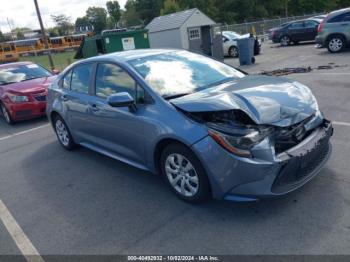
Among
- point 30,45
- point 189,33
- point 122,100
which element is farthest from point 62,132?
point 30,45

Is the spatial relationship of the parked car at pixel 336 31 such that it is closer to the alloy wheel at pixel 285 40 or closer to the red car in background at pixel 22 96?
the alloy wheel at pixel 285 40

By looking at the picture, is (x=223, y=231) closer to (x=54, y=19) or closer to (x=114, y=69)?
(x=114, y=69)

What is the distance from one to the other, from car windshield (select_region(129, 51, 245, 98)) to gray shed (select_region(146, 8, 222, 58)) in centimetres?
1215

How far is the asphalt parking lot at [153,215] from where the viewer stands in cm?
298

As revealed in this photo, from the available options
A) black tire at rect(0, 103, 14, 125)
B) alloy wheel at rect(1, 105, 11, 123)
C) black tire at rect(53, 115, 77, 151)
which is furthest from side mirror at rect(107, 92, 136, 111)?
alloy wheel at rect(1, 105, 11, 123)

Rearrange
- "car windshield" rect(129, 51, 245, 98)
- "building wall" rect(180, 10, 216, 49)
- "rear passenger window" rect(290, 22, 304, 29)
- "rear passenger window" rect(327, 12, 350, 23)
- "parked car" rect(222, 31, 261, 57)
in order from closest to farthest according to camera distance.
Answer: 1. "car windshield" rect(129, 51, 245, 98)
2. "rear passenger window" rect(327, 12, 350, 23)
3. "building wall" rect(180, 10, 216, 49)
4. "parked car" rect(222, 31, 261, 57)
5. "rear passenger window" rect(290, 22, 304, 29)

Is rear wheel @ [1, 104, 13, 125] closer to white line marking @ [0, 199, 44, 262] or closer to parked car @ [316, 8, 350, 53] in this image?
white line marking @ [0, 199, 44, 262]

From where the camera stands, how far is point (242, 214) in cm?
338

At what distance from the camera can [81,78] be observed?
5.14 meters

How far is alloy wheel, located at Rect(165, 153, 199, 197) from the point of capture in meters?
3.49

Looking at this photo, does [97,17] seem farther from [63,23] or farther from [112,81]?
[112,81]

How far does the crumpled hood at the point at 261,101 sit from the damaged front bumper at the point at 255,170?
30 cm

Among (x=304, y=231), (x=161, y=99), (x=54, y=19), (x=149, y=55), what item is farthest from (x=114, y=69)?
(x=54, y=19)

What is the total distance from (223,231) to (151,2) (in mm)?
73821
